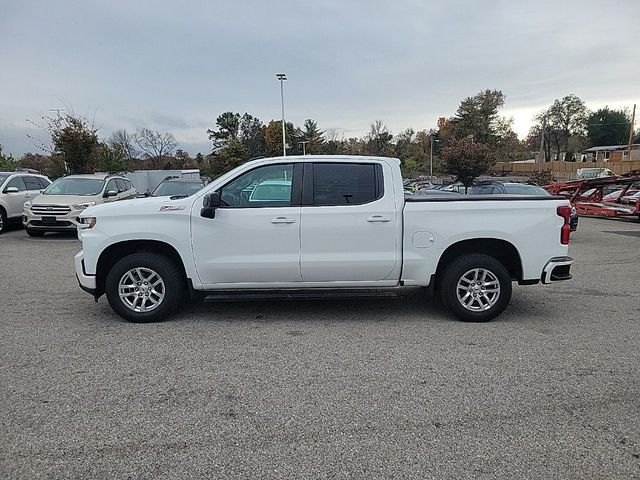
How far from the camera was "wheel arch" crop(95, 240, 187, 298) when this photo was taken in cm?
555

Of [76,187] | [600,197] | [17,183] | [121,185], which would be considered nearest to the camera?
[76,187]

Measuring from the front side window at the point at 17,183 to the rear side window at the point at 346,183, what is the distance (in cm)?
1228

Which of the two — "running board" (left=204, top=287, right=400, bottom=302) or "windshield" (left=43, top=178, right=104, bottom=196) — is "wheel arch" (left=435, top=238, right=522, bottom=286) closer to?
"running board" (left=204, top=287, right=400, bottom=302)

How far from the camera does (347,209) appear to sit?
5.46 meters

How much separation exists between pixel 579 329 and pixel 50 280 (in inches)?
303

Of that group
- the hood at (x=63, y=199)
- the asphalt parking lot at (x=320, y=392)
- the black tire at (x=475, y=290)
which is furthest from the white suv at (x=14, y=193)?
the black tire at (x=475, y=290)

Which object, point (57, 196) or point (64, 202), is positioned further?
point (57, 196)

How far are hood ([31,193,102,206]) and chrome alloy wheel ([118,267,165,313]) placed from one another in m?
8.22

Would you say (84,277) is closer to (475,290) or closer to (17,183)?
(475,290)

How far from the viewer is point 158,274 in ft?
18.0

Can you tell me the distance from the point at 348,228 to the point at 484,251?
169 centimetres

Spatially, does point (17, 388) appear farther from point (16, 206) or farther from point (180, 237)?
point (16, 206)

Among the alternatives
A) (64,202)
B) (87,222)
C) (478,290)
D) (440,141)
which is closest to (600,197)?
A: (478,290)

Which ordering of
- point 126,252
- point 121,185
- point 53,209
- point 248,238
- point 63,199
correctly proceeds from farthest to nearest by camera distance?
point 121,185 → point 63,199 → point 53,209 → point 126,252 → point 248,238
